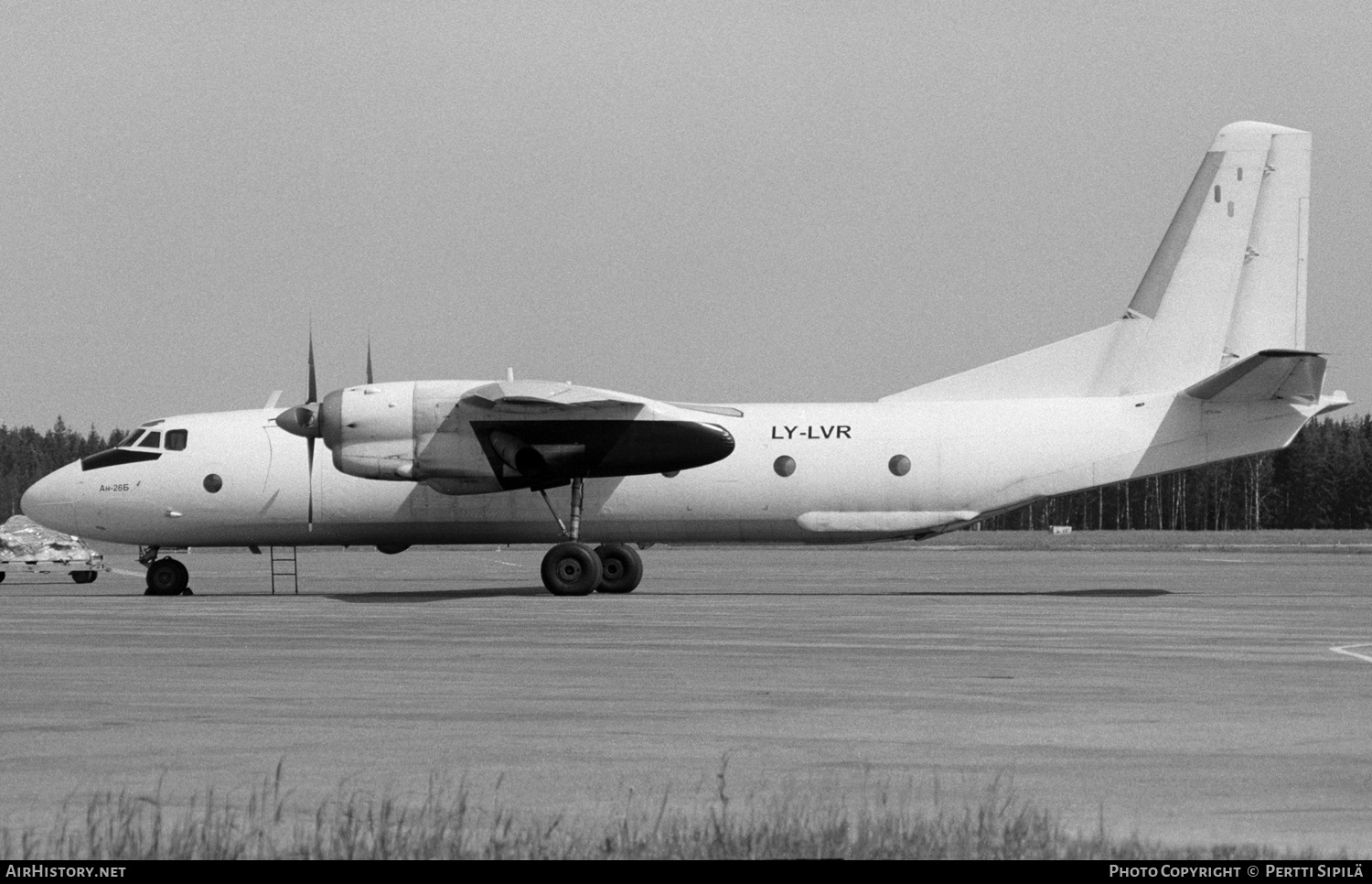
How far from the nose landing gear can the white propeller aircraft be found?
0.04 m

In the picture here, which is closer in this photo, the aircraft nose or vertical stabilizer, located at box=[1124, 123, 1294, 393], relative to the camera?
vertical stabilizer, located at box=[1124, 123, 1294, 393]

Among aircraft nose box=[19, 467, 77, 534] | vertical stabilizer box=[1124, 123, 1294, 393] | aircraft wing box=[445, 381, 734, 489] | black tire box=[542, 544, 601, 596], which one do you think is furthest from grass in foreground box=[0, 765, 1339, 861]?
aircraft nose box=[19, 467, 77, 534]

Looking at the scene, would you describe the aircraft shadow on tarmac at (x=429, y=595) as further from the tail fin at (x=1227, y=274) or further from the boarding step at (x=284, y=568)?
the tail fin at (x=1227, y=274)

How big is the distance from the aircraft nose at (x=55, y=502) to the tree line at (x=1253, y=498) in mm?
112774

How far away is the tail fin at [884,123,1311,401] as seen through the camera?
30969mm

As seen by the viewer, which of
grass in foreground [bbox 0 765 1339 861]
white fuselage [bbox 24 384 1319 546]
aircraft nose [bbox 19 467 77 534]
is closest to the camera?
grass in foreground [bbox 0 765 1339 861]

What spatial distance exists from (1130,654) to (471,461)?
1604 centimetres

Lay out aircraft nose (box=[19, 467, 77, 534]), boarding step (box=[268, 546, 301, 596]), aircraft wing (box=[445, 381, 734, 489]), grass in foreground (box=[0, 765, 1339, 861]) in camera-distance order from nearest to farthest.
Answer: grass in foreground (box=[0, 765, 1339, 861]) → aircraft wing (box=[445, 381, 734, 489]) → aircraft nose (box=[19, 467, 77, 534]) → boarding step (box=[268, 546, 301, 596])

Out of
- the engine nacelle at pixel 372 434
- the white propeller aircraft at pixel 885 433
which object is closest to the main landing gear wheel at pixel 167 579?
the white propeller aircraft at pixel 885 433

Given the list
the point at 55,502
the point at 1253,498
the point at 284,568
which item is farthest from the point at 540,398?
the point at 1253,498

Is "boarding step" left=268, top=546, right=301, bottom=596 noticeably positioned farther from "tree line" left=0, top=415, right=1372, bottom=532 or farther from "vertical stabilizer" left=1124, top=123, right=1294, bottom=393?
"tree line" left=0, top=415, right=1372, bottom=532

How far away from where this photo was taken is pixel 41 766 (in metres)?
10.2

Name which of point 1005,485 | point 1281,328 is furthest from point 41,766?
point 1281,328
